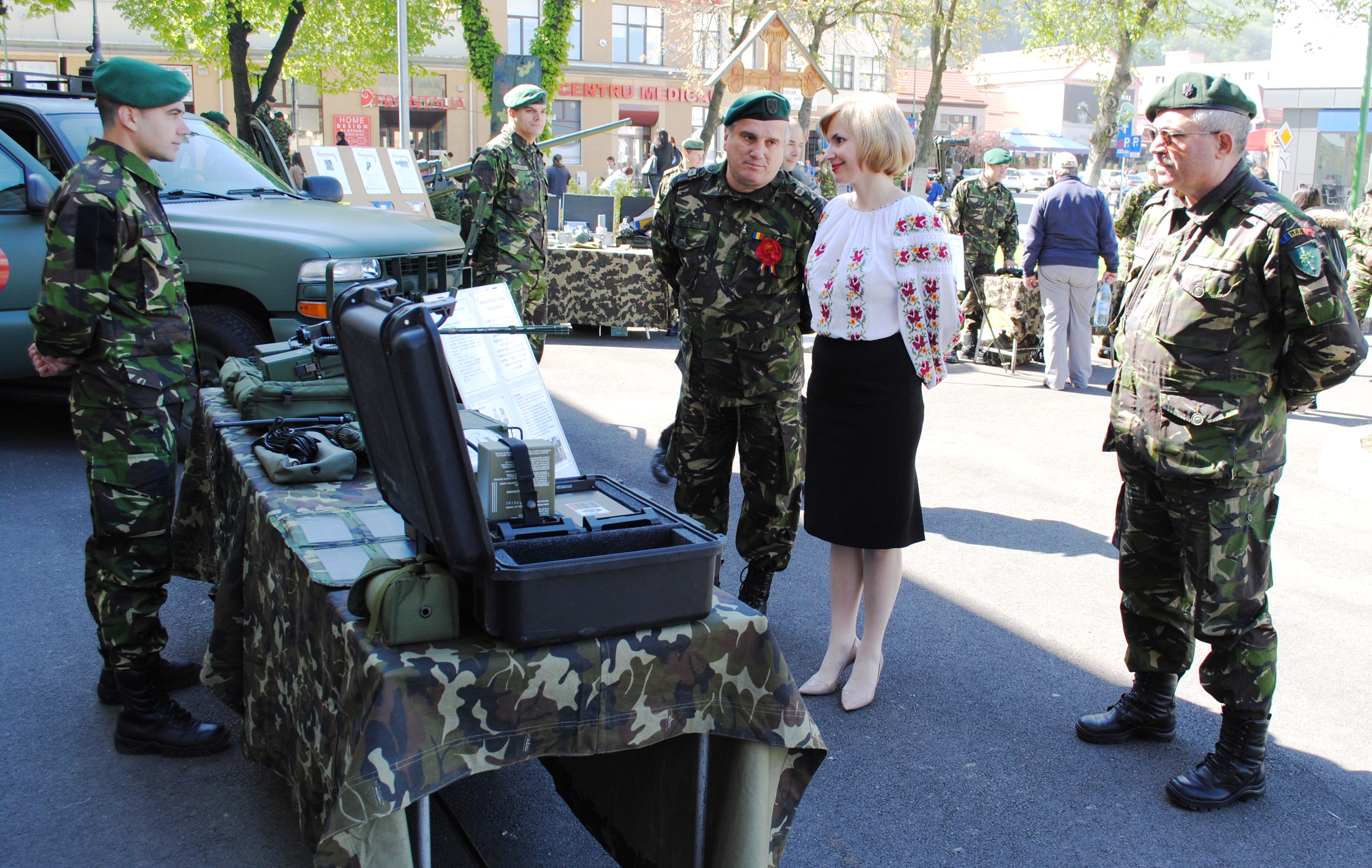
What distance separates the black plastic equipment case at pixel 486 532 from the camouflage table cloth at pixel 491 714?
0.22ft

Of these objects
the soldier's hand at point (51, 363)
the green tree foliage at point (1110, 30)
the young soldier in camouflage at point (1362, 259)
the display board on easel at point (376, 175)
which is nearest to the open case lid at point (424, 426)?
the soldier's hand at point (51, 363)

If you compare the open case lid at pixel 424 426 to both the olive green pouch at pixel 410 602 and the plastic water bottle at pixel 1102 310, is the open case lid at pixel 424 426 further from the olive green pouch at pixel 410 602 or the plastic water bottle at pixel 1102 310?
the plastic water bottle at pixel 1102 310

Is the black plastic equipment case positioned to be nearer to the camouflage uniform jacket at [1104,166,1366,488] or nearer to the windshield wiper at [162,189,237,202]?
the camouflage uniform jacket at [1104,166,1366,488]

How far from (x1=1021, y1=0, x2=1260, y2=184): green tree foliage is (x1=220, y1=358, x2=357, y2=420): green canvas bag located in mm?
19400

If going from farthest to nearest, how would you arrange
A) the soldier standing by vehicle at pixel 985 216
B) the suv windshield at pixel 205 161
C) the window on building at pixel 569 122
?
the window on building at pixel 569 122 < the soldier standing by vehicle at pixel 985 216 < the suv windshield at pixel 205 161

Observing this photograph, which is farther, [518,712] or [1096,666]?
[1096,666]

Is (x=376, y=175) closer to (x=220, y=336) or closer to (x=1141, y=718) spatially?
(x=220, y=336)

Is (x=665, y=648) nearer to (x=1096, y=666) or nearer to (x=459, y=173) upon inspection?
(x=1096, y=666)

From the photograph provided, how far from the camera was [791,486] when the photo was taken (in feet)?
13.2

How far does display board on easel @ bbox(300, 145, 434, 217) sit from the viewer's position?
41.3ft

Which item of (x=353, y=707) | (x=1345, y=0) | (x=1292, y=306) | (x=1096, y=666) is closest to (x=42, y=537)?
(x=353, y=707)

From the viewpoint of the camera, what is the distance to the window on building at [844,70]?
4975 centimetres

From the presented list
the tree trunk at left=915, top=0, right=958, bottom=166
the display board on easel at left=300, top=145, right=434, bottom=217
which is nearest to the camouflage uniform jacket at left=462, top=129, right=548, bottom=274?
the display board on easel at left=300, top=145, right=434, bottom=217

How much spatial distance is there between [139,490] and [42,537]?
2337mm
